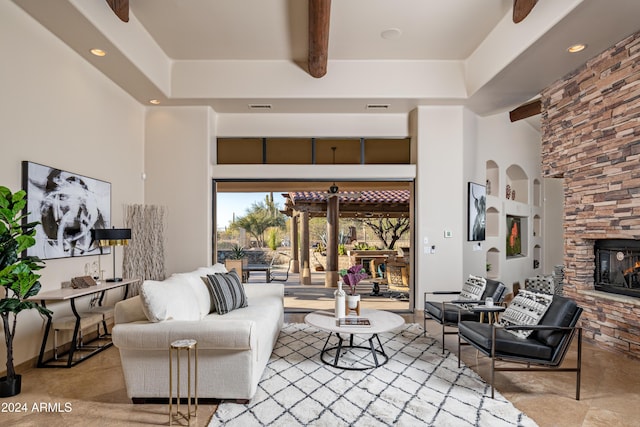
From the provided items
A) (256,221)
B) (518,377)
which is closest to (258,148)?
(256,221)

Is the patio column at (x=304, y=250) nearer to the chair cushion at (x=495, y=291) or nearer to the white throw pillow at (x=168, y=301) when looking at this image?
the chair cushion at (x=495, y=291)

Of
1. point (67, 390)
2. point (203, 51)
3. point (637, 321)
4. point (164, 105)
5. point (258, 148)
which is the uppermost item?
point (203, 51)

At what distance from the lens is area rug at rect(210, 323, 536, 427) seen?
2752 millimetres

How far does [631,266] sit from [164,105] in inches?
261

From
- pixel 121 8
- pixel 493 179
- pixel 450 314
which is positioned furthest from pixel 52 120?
pixel 493 179

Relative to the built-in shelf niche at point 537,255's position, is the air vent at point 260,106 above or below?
above

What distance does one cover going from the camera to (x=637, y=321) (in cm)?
407

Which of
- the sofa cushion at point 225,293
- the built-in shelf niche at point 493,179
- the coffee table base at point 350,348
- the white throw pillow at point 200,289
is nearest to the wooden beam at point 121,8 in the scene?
the white throw pillow at point 200,289

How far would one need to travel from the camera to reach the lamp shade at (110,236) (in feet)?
15.4

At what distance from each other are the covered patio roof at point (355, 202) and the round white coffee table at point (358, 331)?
5.57 metres

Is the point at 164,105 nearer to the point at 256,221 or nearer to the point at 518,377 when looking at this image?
the point at 256,221

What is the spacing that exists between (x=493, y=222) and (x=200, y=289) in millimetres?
6350

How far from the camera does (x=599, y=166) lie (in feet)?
15.0

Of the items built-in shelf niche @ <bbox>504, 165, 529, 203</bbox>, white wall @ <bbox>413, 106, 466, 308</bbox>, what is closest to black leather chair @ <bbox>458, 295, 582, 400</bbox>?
white wall @ <bbox>413, 106, 466, 308</bbox>
